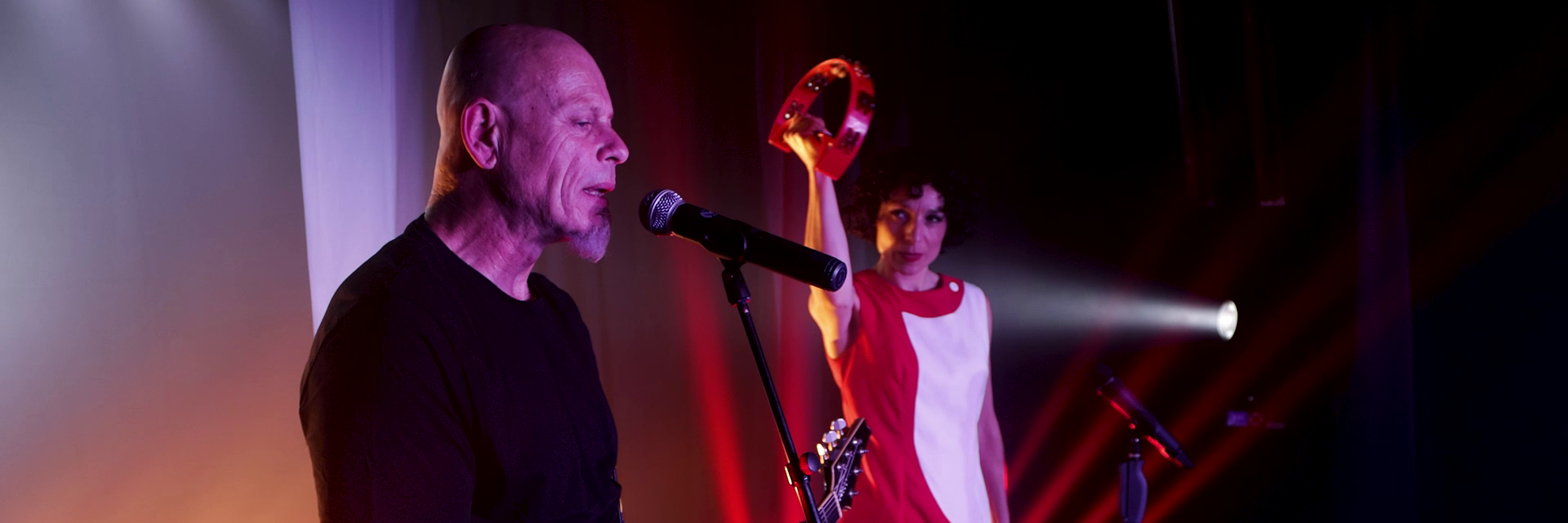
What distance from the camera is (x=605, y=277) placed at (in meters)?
3.24

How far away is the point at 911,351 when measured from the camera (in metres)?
2.82

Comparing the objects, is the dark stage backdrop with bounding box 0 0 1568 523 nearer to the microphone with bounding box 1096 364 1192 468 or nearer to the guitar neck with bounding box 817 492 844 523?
the microphone with bounding box 1096 364 1192 468

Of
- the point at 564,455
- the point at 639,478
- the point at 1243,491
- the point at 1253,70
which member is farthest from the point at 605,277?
the point at 1243,491

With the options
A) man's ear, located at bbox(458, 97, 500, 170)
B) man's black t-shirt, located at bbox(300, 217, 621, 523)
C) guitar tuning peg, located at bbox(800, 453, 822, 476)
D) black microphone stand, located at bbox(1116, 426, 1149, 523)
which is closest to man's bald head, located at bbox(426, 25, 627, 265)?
man's ear, located at bbox(458, 97, 500, 170)

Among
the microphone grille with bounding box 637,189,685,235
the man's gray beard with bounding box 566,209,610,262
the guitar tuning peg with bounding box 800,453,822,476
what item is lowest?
the guitar tuning peg with bounding box 800,453,822,476

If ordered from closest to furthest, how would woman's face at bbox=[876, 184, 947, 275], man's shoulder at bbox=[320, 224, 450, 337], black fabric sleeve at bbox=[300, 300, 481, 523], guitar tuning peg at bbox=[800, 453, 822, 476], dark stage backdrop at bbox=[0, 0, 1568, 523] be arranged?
black fabric sleeve at bbox=[300, 300, 481, 523]
man's shoulder at bbox=[320, 224, 450, 337]
guitar tuning peg at bbox=[800, 453, 822, 476]
dark stage backdrop at bbox=[0, 0, 1568, 523]
woman's face at bbox=[876, 184, 947, 275]

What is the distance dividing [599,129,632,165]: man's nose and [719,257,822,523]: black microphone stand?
0.26 meters

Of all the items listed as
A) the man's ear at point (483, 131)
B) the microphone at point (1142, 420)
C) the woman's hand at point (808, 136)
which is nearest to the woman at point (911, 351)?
the woman's hand at point (808, 136)

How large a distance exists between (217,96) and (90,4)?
321mm

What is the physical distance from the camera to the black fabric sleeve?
1.12 metres

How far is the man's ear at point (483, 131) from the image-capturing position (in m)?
1.48

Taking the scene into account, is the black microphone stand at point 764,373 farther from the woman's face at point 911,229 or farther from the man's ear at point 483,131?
the woman's face at point 911,229

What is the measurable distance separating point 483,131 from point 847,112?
1.23 m

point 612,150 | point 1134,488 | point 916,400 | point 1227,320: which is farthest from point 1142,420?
point 612,150
